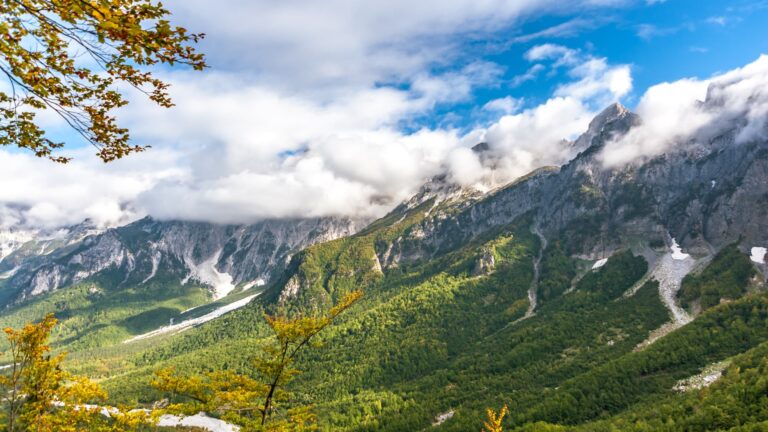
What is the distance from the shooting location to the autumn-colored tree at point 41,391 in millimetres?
19858

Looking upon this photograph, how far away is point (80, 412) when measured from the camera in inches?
854

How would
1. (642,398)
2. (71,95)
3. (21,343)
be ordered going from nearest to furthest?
(71,95) < (21,343) < (642,398)

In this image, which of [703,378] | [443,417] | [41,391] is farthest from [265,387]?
[703,378]

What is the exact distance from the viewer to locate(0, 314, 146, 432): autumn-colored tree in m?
19.9

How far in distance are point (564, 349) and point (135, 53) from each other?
219 m

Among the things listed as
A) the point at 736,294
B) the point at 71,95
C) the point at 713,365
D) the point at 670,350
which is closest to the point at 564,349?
the point at 670,350

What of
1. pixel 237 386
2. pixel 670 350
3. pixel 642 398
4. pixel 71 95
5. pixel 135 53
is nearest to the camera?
pixel 135 53

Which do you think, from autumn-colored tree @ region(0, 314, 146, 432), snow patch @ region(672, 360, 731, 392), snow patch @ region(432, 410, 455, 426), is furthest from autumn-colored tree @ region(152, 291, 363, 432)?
snow patch @ region(672, 360, 731, 392)

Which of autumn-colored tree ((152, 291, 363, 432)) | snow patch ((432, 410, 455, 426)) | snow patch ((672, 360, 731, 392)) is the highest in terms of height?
autumn-colored tree ((152, 291, 363, 432))

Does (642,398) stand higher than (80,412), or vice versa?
(80,412)

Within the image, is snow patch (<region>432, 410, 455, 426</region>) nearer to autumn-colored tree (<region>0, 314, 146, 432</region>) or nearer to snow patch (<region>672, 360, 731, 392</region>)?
snow patch (<region>672, 360, 731, 392</region>)

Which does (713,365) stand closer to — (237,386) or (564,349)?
(564,349)

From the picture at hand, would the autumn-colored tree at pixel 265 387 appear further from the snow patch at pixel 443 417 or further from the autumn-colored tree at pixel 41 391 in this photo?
the snow patch at pixel 443 417

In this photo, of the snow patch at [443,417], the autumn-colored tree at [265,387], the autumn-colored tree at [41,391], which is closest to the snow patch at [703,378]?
the snow patch at [443,417]
